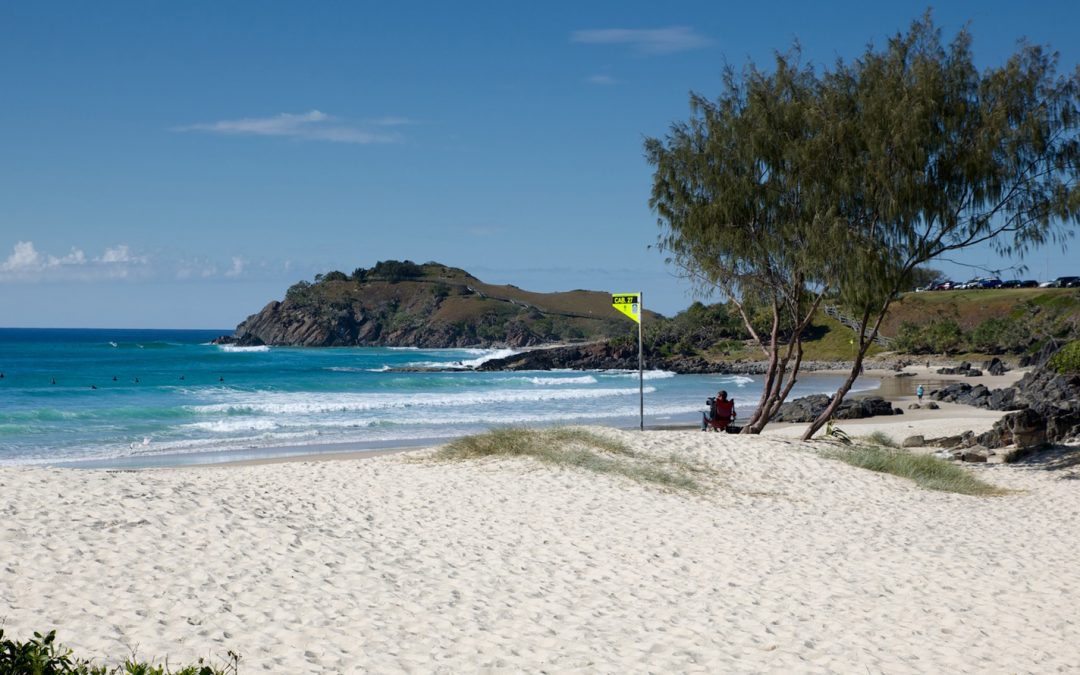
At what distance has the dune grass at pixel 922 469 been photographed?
15930mm

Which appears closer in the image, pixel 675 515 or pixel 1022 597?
pixel 1022 597

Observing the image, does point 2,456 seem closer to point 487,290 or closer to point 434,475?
point 434,475

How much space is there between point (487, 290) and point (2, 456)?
16066 cm

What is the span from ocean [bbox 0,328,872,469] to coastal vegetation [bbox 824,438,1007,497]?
1206 cm

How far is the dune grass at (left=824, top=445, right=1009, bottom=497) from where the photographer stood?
15930 millimetres

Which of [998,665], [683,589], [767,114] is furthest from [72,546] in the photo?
[767,114]

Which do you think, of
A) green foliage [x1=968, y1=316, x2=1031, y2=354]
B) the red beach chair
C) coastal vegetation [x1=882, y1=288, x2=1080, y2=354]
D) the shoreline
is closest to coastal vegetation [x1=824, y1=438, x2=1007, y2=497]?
the red beach chair

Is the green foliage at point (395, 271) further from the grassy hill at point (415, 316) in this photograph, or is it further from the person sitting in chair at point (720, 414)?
the person sitting in chair at point (720, 414)

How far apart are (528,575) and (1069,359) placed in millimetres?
23983

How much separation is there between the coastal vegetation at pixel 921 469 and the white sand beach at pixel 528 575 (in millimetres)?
1351

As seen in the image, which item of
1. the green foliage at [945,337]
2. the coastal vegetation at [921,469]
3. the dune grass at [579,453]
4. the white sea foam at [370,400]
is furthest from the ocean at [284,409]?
the green foliage at [945,337]

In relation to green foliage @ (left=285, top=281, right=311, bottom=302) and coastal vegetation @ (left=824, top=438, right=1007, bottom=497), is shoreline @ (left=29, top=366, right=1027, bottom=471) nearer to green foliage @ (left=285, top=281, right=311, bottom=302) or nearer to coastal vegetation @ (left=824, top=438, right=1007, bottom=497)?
coastal vegetation @ (left=824, top=438, right=1007, bottom=497)

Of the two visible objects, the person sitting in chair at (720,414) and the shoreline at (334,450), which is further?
the shoreline at (334,450)

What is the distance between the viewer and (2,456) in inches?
942
